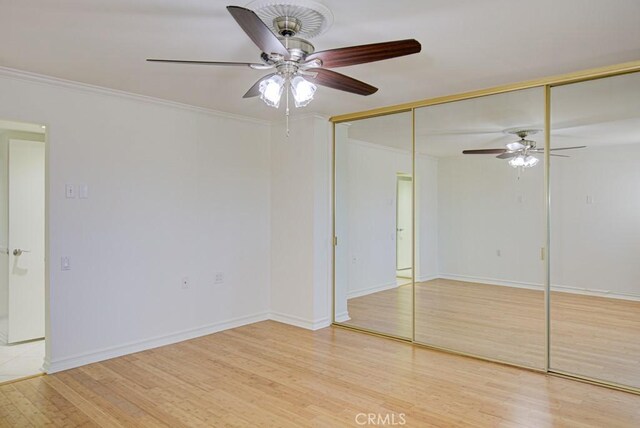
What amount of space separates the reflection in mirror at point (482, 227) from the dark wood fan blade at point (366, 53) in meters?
2.07

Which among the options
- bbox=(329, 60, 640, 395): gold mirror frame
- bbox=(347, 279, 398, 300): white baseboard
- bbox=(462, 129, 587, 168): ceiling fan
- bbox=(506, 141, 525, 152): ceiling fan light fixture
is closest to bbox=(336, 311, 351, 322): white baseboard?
bbox=(347, 279, 398, 300): white baseboard

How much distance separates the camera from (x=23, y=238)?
4.35m

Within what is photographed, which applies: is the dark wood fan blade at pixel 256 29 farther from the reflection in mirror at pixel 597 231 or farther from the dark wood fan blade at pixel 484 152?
the reflection in mirror at pixel 597 231

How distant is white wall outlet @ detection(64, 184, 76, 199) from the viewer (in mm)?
3537

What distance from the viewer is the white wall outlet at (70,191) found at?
3537 millimetres

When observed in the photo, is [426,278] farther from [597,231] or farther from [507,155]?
[597,231]

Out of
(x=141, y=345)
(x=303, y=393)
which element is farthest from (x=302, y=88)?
(x=141, y=345)

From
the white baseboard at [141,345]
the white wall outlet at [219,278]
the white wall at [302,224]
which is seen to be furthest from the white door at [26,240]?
A: the white wall at [302,224]

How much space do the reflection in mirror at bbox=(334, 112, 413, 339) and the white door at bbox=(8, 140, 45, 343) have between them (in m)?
3.25

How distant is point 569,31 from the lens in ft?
8.16

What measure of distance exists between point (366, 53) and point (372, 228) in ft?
10.8

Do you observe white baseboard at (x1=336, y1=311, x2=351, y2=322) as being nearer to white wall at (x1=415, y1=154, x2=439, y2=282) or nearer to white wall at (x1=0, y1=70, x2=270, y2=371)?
white wall at (x1=0, y1=70, x2=270, y2=371)

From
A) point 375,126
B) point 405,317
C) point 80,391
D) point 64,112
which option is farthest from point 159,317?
point 375,126

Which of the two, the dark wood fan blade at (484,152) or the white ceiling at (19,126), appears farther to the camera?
the dark wood fan blade at (484,152)
